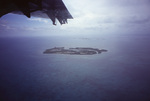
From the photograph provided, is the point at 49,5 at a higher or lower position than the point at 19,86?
higher

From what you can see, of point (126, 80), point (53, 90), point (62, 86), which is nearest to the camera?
point (53, 90)

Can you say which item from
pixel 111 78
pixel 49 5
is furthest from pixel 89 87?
pixel 49 5

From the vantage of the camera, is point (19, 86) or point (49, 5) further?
point (19, 86)

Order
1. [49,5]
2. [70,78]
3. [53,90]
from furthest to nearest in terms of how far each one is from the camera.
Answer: [70,78], [53,90], [49,5]

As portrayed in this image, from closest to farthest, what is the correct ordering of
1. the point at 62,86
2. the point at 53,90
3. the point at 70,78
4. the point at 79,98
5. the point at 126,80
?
the point at 79,98 → the point at 53,90 → the point at 62,86 → the point at 126,80 → the point at 70,78

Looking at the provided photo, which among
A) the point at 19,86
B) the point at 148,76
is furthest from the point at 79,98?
the point at 148,76

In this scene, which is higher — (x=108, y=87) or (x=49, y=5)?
(x=49, y=5)

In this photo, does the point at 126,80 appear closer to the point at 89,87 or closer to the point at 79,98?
the point at 89,87

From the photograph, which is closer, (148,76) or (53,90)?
(53,90)

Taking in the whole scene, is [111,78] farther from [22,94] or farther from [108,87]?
[22,94]
